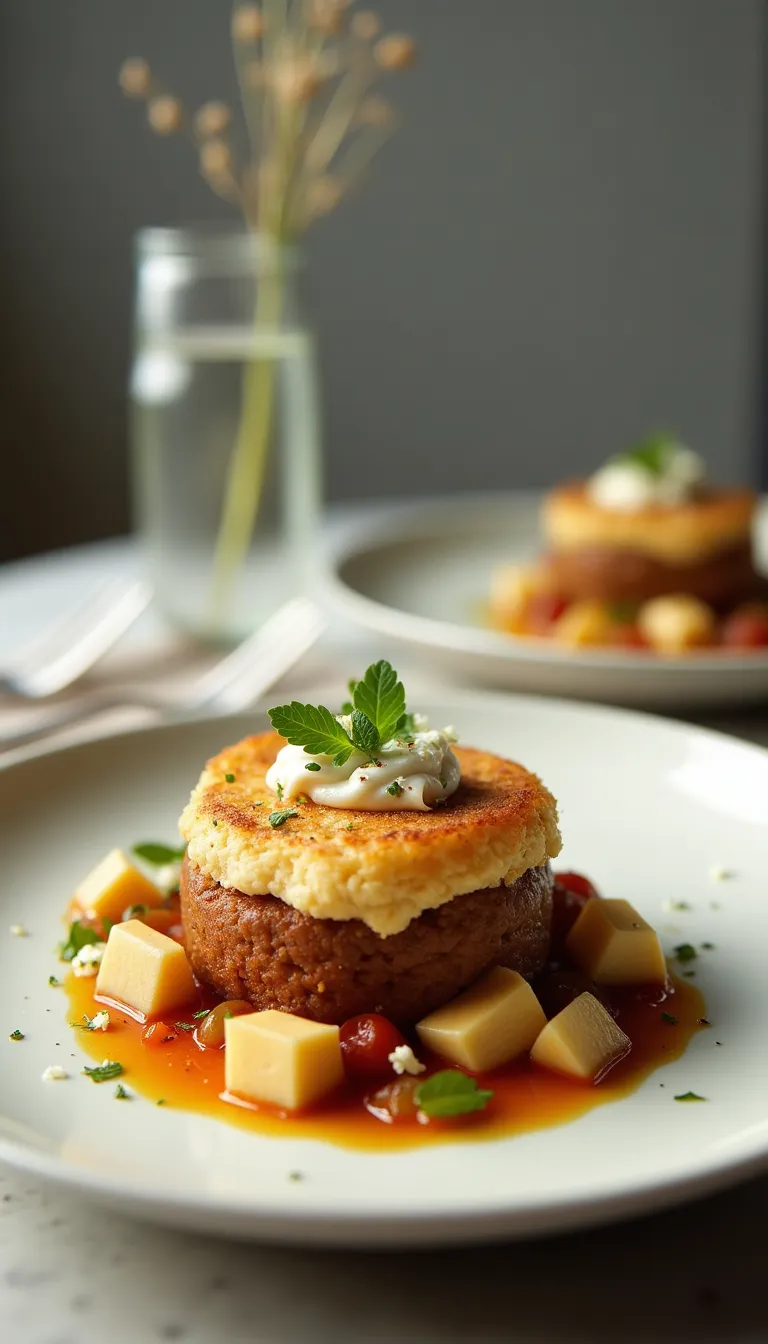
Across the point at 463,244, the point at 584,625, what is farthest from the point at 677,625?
the point at 463,244

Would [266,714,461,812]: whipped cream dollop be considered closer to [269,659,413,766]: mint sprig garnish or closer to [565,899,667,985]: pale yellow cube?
[269,659,413,766]: mint sprig garnish

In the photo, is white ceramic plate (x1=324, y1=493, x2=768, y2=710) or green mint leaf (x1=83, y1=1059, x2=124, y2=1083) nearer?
green mint leaf (x1=83, y1=1059, x2=124, y2=1083)

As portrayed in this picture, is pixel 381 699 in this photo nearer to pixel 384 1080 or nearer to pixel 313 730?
pixel 313 730

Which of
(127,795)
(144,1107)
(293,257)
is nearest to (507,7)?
(293,257)

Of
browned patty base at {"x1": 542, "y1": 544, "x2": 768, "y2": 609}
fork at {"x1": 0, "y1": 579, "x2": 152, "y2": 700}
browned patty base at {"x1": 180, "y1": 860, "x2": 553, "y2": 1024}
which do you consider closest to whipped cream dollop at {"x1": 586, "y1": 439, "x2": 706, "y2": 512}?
browned patty base at {"x1": 542, "y1": 544, "x2": 768, "y2": 609}

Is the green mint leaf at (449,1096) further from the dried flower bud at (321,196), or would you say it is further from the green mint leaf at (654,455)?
the green mint leaf at (654,455)

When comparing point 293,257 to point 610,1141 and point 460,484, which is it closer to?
point 610,1141
